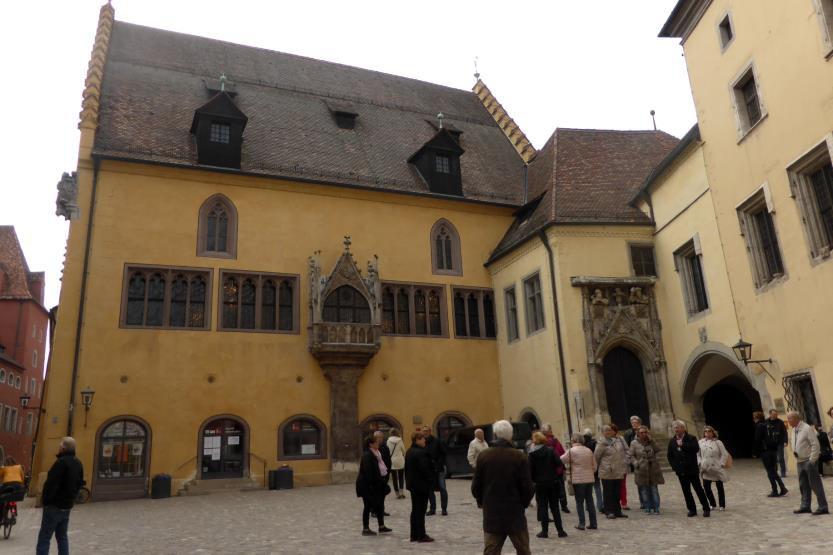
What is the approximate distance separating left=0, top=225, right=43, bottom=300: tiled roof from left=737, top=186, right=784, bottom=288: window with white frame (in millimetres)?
51360

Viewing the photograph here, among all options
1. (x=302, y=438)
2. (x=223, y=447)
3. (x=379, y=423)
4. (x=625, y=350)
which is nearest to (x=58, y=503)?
(x=223, y=447)

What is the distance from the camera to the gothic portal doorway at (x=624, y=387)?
2028 cm

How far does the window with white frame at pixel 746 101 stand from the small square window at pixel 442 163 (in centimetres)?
1183

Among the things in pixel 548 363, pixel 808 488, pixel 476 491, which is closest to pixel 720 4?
pixel 548 363

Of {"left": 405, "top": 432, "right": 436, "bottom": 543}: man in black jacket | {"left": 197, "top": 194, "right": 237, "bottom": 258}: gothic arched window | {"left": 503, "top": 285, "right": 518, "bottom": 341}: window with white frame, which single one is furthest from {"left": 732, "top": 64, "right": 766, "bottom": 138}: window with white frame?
{"left": 197, "top": 194, "right": 237, "bottom": 258}: gothic arched window

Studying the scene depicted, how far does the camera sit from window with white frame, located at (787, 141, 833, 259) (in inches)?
528

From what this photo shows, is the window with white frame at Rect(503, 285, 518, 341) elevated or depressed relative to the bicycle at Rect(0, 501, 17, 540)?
elevated

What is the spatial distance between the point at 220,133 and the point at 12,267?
38.0 metres

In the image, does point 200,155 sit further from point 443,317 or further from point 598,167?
point 598,167

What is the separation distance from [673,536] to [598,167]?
1800 cm

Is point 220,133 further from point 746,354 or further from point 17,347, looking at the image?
point 17,347

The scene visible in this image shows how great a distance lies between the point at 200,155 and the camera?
22141 millimetres

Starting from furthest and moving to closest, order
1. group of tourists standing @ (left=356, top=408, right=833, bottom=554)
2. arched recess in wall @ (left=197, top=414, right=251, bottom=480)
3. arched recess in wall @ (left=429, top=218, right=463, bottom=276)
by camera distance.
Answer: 1. arched recess in wall @ (left=429, top=218, right=463, bottom=276)
2. arched recess in wall @ (left=197, top=414, right=251, bottom=480)
3. group of tourists standing @ (left=356, top=408, right=833, bottom=554)

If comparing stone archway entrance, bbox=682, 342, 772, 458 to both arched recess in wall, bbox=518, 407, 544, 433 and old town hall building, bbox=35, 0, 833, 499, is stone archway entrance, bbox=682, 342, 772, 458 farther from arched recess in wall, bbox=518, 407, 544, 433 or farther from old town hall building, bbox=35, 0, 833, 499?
arched recess in wall, bbox=518, 407, 544, 433
